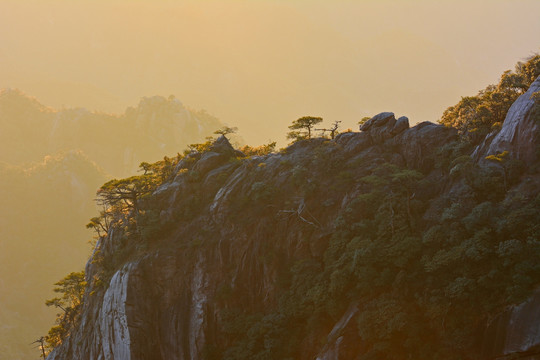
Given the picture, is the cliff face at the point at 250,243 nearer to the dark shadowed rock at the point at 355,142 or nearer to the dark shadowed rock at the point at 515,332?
the dark shadowed rock at the point at 355,142

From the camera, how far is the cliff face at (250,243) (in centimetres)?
3888

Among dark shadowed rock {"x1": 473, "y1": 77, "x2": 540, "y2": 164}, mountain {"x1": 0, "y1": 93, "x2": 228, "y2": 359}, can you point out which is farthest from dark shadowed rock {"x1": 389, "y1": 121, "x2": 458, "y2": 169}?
mountain {"x1": 0, "y1": 93, "x2": 228, "y2": 359}

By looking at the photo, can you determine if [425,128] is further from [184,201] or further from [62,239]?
[62,239]

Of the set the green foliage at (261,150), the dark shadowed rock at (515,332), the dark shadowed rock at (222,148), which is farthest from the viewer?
the green foliage at (261,150)

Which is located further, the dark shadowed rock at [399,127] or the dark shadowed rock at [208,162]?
the dark shadowed rock at [208,162]

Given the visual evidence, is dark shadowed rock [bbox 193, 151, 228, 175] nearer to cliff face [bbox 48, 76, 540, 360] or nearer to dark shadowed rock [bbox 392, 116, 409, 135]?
cliff face [bbox 48, 76, 540, 360]

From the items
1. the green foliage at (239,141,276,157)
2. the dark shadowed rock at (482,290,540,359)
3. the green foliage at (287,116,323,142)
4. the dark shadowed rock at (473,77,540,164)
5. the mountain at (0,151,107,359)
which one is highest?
the mountain at (0,151,107,359)

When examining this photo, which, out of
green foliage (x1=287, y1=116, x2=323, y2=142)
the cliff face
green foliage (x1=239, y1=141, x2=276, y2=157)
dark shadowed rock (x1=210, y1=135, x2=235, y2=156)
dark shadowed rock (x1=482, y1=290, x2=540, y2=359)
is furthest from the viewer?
green foliage (x1=239, y1=141, x2=276, y2=157)

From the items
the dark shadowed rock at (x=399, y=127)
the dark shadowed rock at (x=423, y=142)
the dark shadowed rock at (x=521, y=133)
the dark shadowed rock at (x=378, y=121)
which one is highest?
the dark shadowed rock at (x=378, y=121)

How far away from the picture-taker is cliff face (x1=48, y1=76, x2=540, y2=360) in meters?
38.9

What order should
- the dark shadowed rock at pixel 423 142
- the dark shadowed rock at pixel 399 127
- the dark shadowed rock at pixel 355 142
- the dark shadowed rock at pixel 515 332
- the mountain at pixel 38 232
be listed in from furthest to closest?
the mountain at pixel 38 232 < the dark shadowed rock at pixel 355 142 < the dark shadowed rock at pixel 399 127 < the dark shadowed rock at pixel 423 142 < the dark shadowed rock at pixel 515 332

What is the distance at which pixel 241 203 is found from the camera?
45250mm

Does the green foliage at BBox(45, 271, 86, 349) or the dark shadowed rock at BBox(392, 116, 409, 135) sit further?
the green foliage at BBox(45, 271, 86, 349)

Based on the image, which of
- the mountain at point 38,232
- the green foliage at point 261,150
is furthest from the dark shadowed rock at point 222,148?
the mountain at point 38,232
